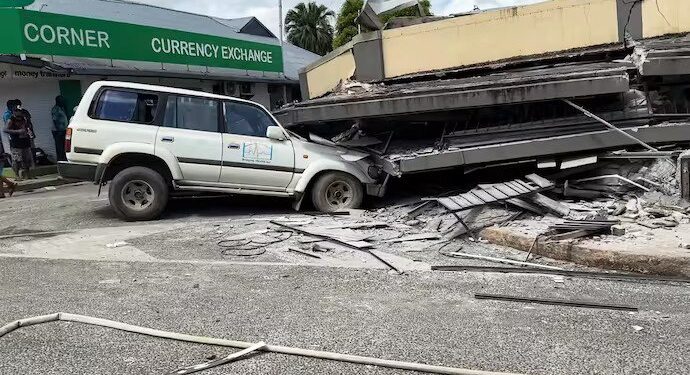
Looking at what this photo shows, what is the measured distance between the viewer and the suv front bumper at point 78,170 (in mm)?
7996

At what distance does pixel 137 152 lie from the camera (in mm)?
8047

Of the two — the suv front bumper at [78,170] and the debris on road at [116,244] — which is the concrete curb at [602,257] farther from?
the suv front bumper at [78,170]

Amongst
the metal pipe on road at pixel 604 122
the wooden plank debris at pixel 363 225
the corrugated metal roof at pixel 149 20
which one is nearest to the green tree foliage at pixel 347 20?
the corrugated metal roof at pixel 149 20

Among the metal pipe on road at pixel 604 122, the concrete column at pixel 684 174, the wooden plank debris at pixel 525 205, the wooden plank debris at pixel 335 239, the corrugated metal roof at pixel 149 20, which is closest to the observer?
the wooden plank debris at pixel 335 239

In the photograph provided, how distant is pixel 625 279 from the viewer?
522cm

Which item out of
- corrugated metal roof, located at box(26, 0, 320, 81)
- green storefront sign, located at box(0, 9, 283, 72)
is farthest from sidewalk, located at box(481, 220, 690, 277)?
corrugated metal roof, located at box(26, 0, 320, 81)

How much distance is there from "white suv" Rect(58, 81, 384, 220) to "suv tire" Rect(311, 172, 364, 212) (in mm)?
15

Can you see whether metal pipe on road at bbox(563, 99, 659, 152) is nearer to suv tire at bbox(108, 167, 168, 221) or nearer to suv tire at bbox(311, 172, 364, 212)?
suv tire at bbox(311, 172, 364, 212)

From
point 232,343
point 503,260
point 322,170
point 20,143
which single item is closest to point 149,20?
point 20,143

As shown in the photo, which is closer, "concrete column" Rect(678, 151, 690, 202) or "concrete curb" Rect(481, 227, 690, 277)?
"concrete curb" Rect(481, 227, 690, 277)

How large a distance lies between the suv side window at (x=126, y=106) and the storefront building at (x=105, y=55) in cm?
687

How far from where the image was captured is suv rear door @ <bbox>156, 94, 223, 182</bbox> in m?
8.21

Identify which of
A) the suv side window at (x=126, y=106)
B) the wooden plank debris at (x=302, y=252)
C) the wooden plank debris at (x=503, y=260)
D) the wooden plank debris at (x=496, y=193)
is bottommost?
the wooden plank debris at (x=503, y=260)

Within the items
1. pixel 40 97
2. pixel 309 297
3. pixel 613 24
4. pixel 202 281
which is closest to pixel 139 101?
pixel 202 281
